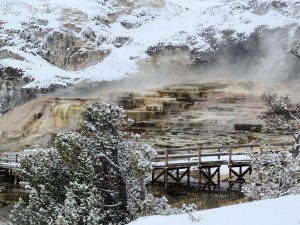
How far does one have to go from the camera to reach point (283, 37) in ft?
153

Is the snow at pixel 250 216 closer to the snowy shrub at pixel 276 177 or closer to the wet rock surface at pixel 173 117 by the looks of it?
the snowy shrub at pixel 276 177

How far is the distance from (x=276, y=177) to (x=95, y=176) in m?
4.38

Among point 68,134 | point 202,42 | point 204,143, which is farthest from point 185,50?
point 68,134

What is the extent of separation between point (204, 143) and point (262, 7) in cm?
2870

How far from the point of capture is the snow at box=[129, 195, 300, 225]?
7.41m

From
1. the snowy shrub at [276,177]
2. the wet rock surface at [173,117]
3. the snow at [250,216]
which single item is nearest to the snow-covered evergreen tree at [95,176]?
the snowy shrub at [276,177]

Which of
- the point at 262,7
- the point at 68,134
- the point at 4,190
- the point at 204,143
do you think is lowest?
the point at 4,190

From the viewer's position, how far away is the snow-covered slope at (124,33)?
1989 inches

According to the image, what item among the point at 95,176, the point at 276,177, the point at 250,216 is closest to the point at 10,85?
the point at 95,176

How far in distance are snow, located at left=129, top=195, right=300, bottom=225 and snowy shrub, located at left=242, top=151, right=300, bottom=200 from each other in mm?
2174

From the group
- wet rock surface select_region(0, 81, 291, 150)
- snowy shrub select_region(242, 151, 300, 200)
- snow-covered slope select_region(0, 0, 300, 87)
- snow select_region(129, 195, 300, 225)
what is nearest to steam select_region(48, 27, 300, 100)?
snow-covered slope select_region(0, 0, 300, 87)

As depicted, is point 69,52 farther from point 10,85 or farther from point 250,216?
point 250,216

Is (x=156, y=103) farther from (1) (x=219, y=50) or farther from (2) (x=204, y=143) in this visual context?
(1) (x=219, y=50)

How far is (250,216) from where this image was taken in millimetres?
7742
